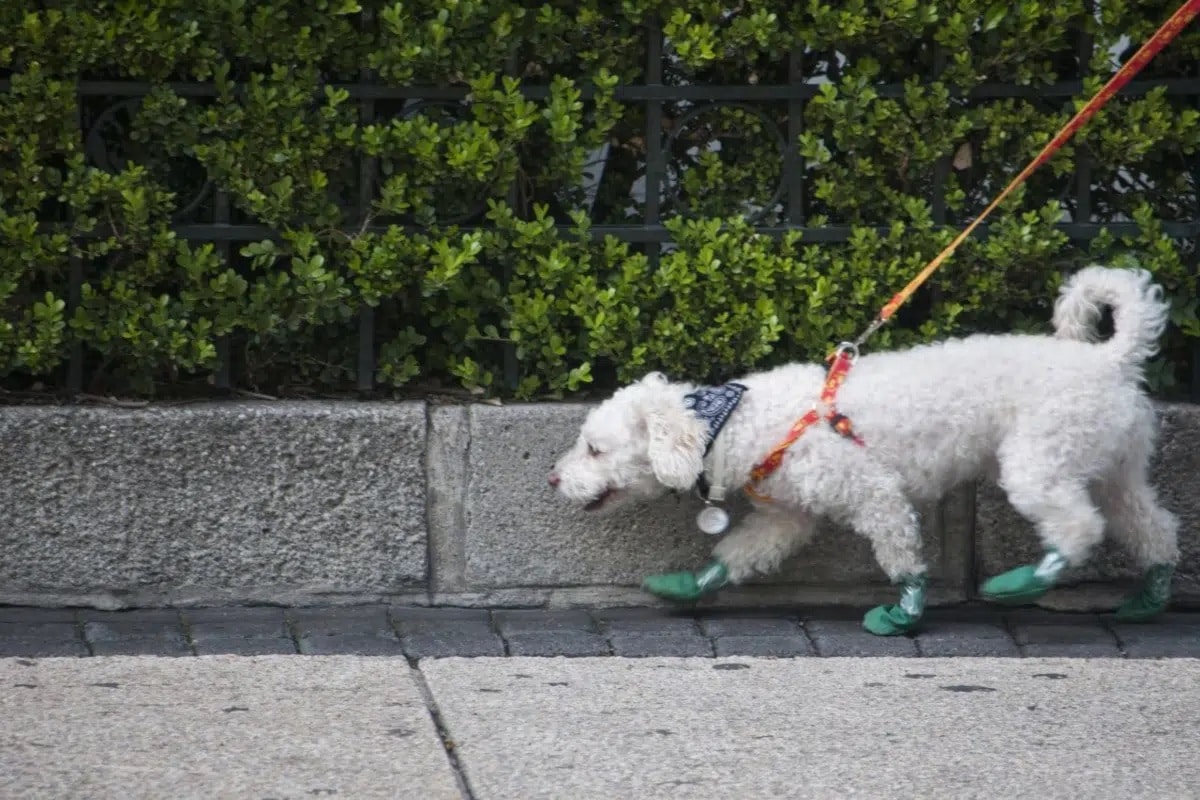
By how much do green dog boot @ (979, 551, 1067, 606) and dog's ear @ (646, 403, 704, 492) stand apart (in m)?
0.93

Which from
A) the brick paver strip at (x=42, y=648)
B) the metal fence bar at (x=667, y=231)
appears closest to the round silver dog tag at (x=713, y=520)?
the metal fence bar at (x=667, y=231)

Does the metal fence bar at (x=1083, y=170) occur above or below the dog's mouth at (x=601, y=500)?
above

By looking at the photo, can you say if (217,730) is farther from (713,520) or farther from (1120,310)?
(1120,310)

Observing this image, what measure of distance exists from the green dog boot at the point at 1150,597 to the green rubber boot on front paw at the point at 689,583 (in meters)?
1.23

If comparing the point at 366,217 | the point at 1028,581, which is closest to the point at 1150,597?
the point at 1028,581

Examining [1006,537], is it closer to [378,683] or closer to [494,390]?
[494,390]

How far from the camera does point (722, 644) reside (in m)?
5.33

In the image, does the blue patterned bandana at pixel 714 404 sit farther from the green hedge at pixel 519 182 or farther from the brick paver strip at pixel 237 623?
the brick paver strip at pixel 237 623

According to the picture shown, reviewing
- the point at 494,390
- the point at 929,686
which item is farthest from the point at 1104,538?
the point at 494,390

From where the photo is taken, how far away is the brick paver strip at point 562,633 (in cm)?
525

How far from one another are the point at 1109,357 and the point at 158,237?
109 inches

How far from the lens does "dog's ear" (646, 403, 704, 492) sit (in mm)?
5145

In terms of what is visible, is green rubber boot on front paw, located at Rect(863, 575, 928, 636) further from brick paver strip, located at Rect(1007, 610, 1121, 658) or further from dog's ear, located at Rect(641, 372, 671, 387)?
dog's ear, located at Rect(641, 372, 671, 387)

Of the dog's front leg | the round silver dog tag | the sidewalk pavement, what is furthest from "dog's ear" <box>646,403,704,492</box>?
the sidewalk pavement
